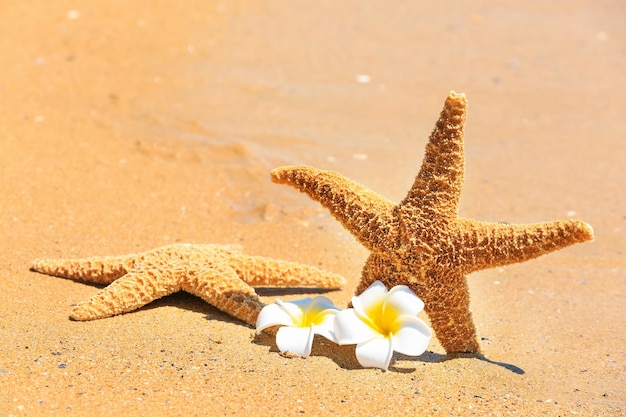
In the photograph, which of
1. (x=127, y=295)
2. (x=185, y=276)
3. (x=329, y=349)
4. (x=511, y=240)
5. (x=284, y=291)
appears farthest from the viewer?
(x=284, y=291)

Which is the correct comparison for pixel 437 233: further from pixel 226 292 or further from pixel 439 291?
pixel 226 292

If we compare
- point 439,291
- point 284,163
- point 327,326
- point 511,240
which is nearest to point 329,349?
point 327,326

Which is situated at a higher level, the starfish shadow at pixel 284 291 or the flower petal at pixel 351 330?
the flower petal at pixel 351 330

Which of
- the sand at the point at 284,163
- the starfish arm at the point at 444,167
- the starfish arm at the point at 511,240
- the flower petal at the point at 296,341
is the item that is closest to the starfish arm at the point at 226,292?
the sand at the point at 284,163

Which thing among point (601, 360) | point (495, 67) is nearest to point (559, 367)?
point (601, 360)

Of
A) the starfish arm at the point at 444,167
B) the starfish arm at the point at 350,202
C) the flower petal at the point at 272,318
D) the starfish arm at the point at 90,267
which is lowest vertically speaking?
the starfish arm at the point at 90,267

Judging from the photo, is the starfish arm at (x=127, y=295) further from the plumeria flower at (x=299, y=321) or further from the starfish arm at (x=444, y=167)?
the starfish arm at (x=444, y=167)

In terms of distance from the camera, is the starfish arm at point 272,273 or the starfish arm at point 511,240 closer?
the starfish arm at point 511,240
